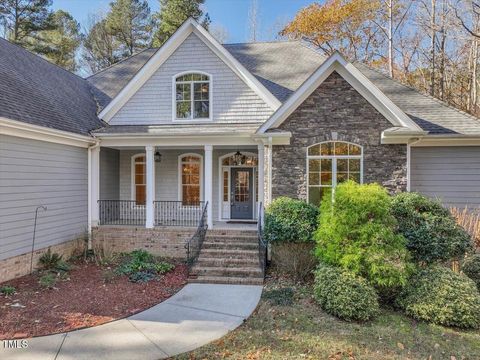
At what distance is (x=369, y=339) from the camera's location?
210 inches

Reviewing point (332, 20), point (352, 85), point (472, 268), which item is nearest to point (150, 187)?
point (352, 85)

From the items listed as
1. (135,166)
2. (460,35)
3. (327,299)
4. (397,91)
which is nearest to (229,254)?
(327,299)

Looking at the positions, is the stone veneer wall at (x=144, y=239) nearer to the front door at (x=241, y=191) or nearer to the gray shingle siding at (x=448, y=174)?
the front door at (x=241, y=191)

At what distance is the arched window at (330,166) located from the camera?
9.32 m

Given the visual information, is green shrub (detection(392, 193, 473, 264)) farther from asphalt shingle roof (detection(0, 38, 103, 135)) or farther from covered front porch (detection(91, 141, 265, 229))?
asphalt shingle roof (detection(0, 38, 103, 135))

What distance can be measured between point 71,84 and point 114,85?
179cm

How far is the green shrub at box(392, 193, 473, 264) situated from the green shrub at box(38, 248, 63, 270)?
351 inches

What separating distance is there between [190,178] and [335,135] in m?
5.96

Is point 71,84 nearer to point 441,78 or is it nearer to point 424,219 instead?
point 424,219

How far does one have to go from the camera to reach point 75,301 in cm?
678

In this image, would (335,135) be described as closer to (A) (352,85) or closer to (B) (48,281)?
(A) (352,85)

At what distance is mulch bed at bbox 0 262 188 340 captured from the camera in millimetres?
5707

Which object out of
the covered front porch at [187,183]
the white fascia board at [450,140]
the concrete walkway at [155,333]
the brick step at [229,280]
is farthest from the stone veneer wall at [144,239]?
the white fascia board at [450,140]

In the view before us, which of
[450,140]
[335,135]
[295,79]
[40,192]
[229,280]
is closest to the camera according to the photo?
[229,280]
